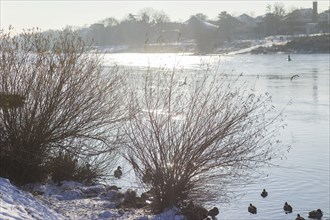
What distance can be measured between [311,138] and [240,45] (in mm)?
98254

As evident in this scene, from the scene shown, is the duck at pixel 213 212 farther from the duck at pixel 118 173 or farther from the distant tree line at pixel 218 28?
the distant tree line at pixel 218 28

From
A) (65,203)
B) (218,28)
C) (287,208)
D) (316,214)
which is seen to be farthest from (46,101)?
(218,28)

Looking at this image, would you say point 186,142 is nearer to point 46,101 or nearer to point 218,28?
point 46,101

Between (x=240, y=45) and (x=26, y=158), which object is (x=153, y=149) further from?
(x=240, y=45)

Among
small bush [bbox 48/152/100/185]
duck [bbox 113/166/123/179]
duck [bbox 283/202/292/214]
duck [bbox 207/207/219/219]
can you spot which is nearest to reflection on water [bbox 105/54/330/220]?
duck [bbox 283/202/292/214]

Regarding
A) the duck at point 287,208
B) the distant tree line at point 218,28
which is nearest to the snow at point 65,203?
the duck at point 287,208

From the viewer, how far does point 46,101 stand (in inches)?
462

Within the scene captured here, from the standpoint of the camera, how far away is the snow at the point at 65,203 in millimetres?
8336

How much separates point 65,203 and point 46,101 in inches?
90.8

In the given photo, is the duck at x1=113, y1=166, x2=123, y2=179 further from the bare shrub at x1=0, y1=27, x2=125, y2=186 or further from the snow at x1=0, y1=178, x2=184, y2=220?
the bare shrub at x1=0, y1=27, x2=125, y2=186

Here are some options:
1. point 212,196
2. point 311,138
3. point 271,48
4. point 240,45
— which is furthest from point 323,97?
point 240,45

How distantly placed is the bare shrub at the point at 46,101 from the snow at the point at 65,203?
0.73m

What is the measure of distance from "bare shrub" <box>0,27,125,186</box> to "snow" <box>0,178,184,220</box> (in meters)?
0.73

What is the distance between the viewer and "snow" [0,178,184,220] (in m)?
8.34
